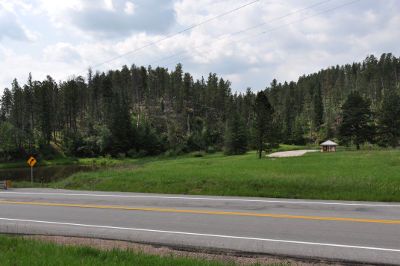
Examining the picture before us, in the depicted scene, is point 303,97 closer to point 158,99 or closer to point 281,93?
point 281,93

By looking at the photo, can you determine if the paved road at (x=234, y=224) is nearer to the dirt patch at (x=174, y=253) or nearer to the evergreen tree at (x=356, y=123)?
the dirt patch at (x=174, y=253)

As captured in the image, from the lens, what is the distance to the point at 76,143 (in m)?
97.5

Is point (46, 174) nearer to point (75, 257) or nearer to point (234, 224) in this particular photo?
point (234, 224)

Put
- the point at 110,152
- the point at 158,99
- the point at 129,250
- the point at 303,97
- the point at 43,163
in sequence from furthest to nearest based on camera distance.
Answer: the point at 303,97, the point at 158,99, the point at 110,152, the point at 43,163, the point at 129,250

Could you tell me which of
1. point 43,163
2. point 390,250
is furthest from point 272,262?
point 43,163

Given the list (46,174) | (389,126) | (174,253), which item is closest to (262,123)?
(389,126)

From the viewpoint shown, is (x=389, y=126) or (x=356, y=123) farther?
(x=389, y=126)

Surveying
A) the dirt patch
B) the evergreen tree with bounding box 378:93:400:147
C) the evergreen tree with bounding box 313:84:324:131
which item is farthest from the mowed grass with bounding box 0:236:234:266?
the evergreen tree with bounding box 313:84:324:131

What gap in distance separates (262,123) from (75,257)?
45.8 meters

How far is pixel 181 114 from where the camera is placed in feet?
446

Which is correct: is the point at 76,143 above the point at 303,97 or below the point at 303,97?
below

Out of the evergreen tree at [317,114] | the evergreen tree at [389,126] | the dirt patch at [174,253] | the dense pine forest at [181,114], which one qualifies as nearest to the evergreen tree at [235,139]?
the dense pine forest at [181,114]

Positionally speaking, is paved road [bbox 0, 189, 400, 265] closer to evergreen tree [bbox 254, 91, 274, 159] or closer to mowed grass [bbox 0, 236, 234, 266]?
mowed grass [bbox 0, 236, 234, 266]

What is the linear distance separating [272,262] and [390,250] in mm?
2627
